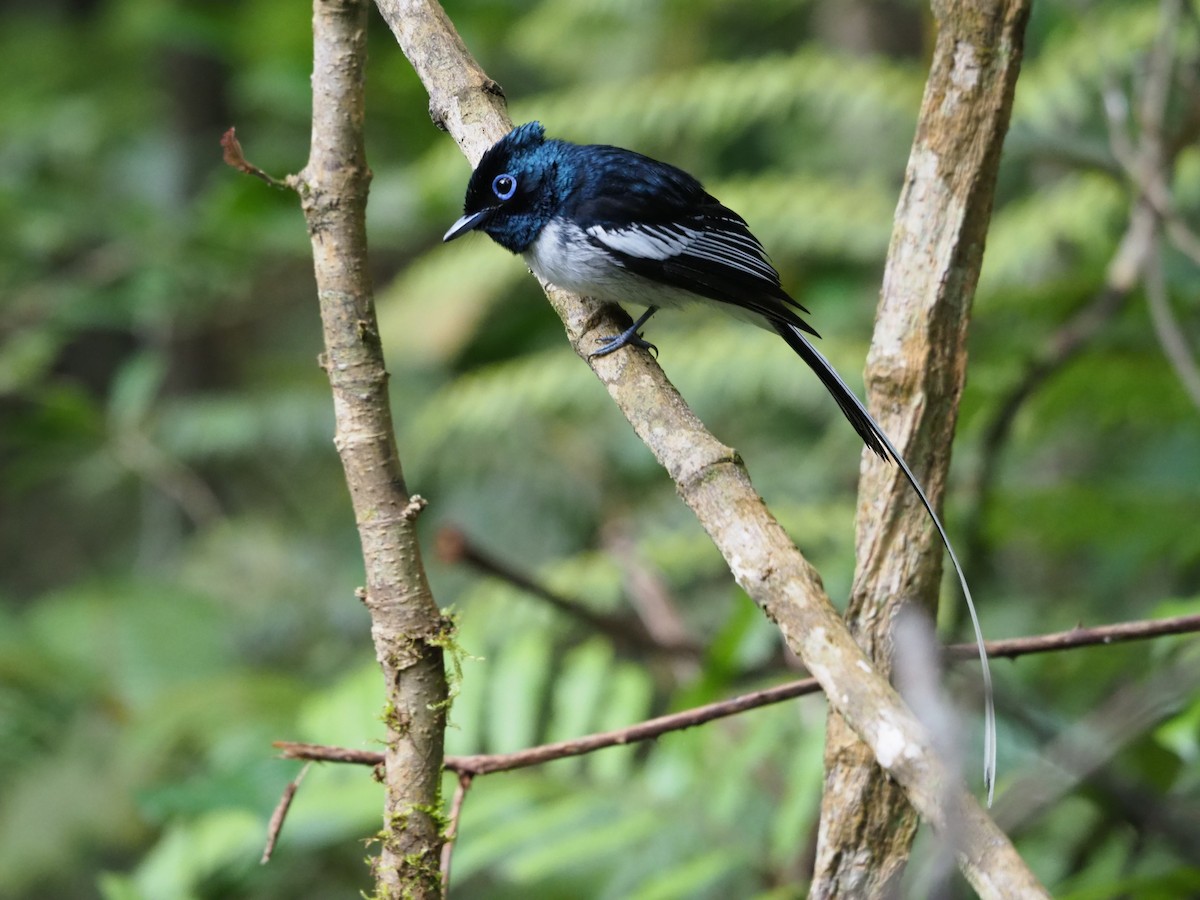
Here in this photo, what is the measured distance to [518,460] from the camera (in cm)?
605

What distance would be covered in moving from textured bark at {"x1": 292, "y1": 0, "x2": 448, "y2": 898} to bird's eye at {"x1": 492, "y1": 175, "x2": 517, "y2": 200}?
70 centimetres

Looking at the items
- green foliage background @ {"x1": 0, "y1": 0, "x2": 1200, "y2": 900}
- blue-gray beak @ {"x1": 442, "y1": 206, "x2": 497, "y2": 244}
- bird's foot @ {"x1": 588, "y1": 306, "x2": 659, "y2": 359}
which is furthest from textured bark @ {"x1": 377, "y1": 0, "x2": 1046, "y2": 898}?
green foliage background @ {"x1": 0, "y1": 0, "x2": 1200, "y2": 900}

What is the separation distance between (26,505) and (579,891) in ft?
20.1

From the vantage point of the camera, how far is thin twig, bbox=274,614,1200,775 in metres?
1.41

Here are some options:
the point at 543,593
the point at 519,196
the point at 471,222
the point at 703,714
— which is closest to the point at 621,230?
the point at 519,196

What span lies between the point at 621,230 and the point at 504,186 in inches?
10.1

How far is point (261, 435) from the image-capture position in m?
6.19

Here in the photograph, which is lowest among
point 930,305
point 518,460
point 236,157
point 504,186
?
point 930,305

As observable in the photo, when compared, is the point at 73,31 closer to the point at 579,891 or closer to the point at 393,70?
the point at 393,70

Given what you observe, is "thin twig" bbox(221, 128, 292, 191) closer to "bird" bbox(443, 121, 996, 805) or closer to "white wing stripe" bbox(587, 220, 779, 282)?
"bird" bbox(443, 121, 996, 805)

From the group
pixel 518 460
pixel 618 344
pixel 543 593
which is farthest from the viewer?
pixel 518 460

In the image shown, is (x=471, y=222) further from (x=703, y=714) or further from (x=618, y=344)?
(x=703, y=714)

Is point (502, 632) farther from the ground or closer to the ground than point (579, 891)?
farther from the ground

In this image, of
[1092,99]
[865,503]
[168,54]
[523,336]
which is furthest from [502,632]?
[168,54]
